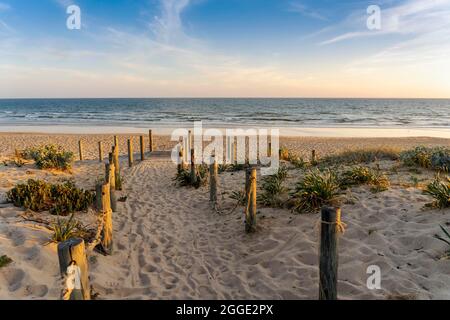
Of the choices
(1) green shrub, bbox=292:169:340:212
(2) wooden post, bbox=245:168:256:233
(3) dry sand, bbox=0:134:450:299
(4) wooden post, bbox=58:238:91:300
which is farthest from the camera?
(1) green shrub, bbox=292:169:340:212

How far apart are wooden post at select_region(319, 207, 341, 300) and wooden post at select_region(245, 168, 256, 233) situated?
269cm

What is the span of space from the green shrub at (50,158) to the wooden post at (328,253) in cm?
1160

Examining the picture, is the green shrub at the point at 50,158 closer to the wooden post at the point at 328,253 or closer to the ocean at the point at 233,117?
the wooden post at the point at 328,253

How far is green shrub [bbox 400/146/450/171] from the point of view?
9.41 metres

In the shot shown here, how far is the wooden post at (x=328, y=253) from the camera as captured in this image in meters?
3.25

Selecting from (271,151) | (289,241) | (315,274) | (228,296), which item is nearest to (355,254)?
(315,274)

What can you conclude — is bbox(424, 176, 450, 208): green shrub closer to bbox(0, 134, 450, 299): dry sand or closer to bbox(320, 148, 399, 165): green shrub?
bbox(0, 134, 450, 299): dry sand

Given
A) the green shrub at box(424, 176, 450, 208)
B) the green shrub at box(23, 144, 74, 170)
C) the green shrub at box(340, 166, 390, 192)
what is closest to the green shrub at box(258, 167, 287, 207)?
the green shrub at box(340, 166, 390, 192)

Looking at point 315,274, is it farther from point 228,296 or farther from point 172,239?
point 172,239

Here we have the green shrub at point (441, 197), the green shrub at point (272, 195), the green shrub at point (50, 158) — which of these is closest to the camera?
the green shrub at point (441, 197)

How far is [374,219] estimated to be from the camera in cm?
588

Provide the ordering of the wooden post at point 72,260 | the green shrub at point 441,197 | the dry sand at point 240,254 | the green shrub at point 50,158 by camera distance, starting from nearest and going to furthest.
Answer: the wooden post at point 72,260
the dry sand at point 240,254
the green shrub at point 441,197
the green shrub at point 50,158

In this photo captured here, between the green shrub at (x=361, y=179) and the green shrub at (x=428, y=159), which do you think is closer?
the green shrub at (x=361, y=179)

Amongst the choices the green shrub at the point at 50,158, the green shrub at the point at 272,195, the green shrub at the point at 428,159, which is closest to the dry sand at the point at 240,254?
the green shrub at the point at 272,195
